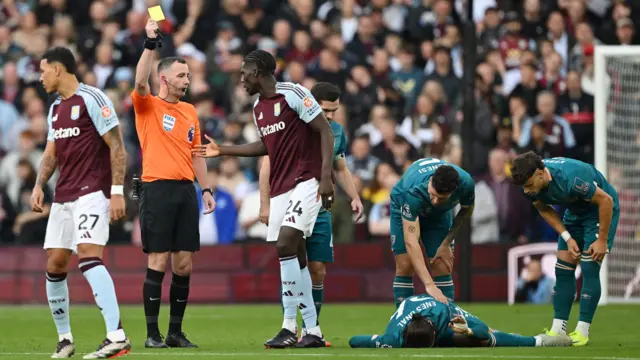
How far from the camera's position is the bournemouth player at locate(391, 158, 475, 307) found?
429 inches

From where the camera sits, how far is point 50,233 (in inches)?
399

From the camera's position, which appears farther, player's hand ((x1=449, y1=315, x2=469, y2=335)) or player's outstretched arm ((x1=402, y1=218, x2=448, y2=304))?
player's outstretched arm ((x1=402, y1=218, x2=448, y2=304))

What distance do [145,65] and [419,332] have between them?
10.1ft

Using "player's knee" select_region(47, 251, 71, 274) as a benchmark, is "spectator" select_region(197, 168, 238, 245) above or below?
above

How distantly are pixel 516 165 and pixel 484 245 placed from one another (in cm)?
770

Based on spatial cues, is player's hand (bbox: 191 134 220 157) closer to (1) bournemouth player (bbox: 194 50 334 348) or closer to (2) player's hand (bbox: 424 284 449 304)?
(1) bournemouth player (bbox: 194 50 334 348)

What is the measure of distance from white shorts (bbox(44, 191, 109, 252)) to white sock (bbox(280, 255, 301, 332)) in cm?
152

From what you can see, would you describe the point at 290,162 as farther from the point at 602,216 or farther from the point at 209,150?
the point at 602,216

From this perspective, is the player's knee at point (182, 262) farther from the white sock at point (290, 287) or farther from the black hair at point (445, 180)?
the black hair at point (445, 180)

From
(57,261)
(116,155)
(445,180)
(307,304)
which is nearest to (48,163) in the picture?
(116,155)

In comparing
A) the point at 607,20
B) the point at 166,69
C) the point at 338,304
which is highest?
the point at 607,20

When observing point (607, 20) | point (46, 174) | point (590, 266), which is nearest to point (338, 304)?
point (607, 20)

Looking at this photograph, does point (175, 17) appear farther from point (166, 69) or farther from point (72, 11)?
point (166, 69)

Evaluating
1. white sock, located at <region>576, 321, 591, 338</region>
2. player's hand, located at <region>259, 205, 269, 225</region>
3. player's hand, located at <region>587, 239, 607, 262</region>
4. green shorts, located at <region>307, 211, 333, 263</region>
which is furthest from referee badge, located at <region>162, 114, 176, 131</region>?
white sock, located at <region>576, 321, 591, 338</region>
